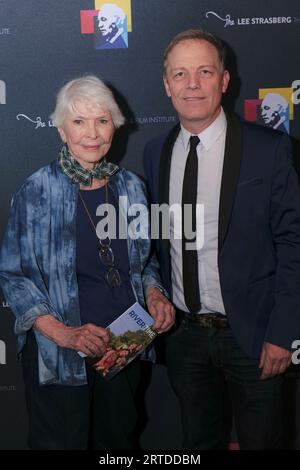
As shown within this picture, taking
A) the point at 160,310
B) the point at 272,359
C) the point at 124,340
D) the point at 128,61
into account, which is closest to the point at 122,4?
the point at 128,61

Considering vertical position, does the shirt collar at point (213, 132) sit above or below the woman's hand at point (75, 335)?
above

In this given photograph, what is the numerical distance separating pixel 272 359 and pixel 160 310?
44cm

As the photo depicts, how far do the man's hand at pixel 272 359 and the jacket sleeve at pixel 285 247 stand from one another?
3cm

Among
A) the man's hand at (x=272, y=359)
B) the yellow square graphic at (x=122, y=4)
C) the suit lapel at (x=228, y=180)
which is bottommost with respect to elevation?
the man's hand at (x=272, y=359)

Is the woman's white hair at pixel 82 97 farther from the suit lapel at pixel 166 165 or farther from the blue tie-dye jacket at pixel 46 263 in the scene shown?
the suit lapel at pixel 166 165

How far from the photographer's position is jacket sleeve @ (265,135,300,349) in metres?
2.12

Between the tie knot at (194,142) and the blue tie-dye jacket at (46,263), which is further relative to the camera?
the tie knot at (194,142)

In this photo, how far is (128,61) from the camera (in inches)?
102

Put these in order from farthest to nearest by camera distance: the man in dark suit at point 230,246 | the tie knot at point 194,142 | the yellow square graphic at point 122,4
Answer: the yellow square graphic at point 122,4, the tie knot at point 194,142, the man in dark suit at point 230,246

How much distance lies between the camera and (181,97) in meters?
2.18

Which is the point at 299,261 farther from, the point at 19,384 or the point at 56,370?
the point at 19,384

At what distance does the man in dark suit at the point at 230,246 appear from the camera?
215 cm

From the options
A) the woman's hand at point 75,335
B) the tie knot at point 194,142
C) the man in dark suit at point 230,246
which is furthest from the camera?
the tie knot at point 194,142

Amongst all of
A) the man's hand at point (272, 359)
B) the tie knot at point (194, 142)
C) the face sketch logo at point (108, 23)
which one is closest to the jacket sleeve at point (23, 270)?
the tie knot at point (194, 142)
